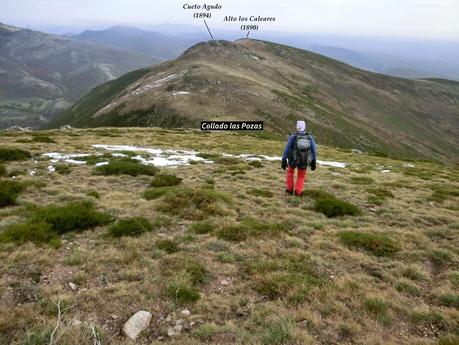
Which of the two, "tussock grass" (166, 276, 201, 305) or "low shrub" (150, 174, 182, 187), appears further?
"low shrub" (150, 174, 182, 187)

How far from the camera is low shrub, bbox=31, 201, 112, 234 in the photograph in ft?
37.7

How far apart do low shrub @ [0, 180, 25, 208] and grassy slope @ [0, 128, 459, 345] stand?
34cm

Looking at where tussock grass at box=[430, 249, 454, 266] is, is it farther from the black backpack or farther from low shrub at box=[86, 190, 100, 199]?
low shrub at box=[86, 190, 100, 199]

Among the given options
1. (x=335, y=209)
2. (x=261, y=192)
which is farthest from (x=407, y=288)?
(x=261, y=192)

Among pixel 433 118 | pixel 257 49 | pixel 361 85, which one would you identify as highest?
pixel 257 49

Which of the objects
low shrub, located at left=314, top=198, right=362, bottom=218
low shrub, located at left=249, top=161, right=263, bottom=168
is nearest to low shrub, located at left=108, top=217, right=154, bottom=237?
low shrub, located at left=314, top=198, right=362, bottom=218

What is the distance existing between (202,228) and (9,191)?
8247 millimetres

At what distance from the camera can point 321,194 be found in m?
17.4

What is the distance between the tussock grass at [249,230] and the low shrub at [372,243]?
6.81 ft

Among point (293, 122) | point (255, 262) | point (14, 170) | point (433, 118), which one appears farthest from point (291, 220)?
point (433, 118)

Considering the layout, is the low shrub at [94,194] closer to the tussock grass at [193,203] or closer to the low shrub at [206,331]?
the tussock grass at [193,203]

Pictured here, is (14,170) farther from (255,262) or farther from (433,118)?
(433,118)

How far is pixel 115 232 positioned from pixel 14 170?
1126cm

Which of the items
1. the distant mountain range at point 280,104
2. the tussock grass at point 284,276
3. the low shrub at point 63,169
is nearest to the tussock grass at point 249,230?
the tussock grass at point 284,276
